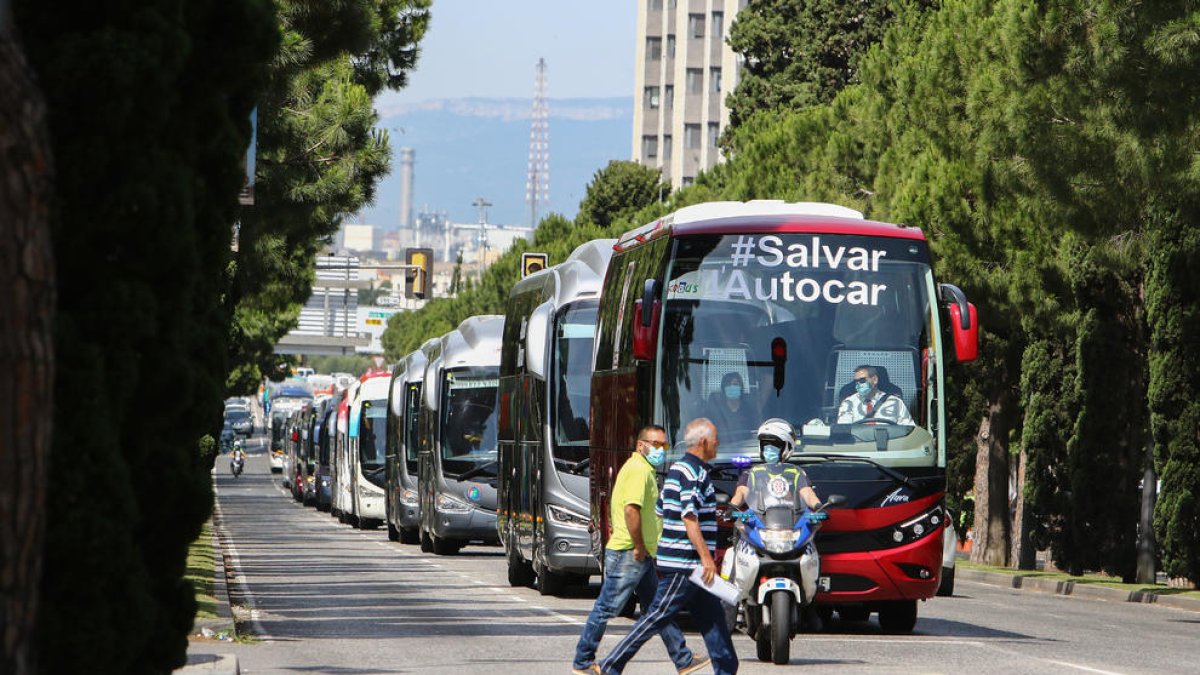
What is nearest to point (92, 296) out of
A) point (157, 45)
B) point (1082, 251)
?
point (157, 45)

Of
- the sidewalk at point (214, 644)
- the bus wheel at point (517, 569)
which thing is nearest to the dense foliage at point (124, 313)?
the sidewalk at point (214, 644)

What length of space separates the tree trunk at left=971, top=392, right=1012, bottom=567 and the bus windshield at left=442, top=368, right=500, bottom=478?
419 inches

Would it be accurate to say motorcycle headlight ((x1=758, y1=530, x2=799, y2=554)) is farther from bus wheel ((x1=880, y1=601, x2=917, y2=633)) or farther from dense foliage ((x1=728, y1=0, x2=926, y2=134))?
dense foliage ((x1=728, y1=0, x2=926, y2=134))

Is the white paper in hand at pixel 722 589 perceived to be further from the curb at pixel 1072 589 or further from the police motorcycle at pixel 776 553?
the curb at pixel 1072 589

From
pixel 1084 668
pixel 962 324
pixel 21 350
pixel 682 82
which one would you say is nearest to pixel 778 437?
pixel 962 324

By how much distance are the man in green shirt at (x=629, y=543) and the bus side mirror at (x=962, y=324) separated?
176 inches

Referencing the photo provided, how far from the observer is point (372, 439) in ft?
168

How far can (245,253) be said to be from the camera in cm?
2973

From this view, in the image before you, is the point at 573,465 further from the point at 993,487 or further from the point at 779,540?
the point at 993,487

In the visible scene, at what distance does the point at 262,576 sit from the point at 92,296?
2066cm

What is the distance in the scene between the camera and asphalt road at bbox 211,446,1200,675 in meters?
15.8

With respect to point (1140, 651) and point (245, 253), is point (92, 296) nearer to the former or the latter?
point (1140, 651)

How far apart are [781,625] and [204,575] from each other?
10.7 meters

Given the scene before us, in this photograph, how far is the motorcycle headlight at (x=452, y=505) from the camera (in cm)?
3512
